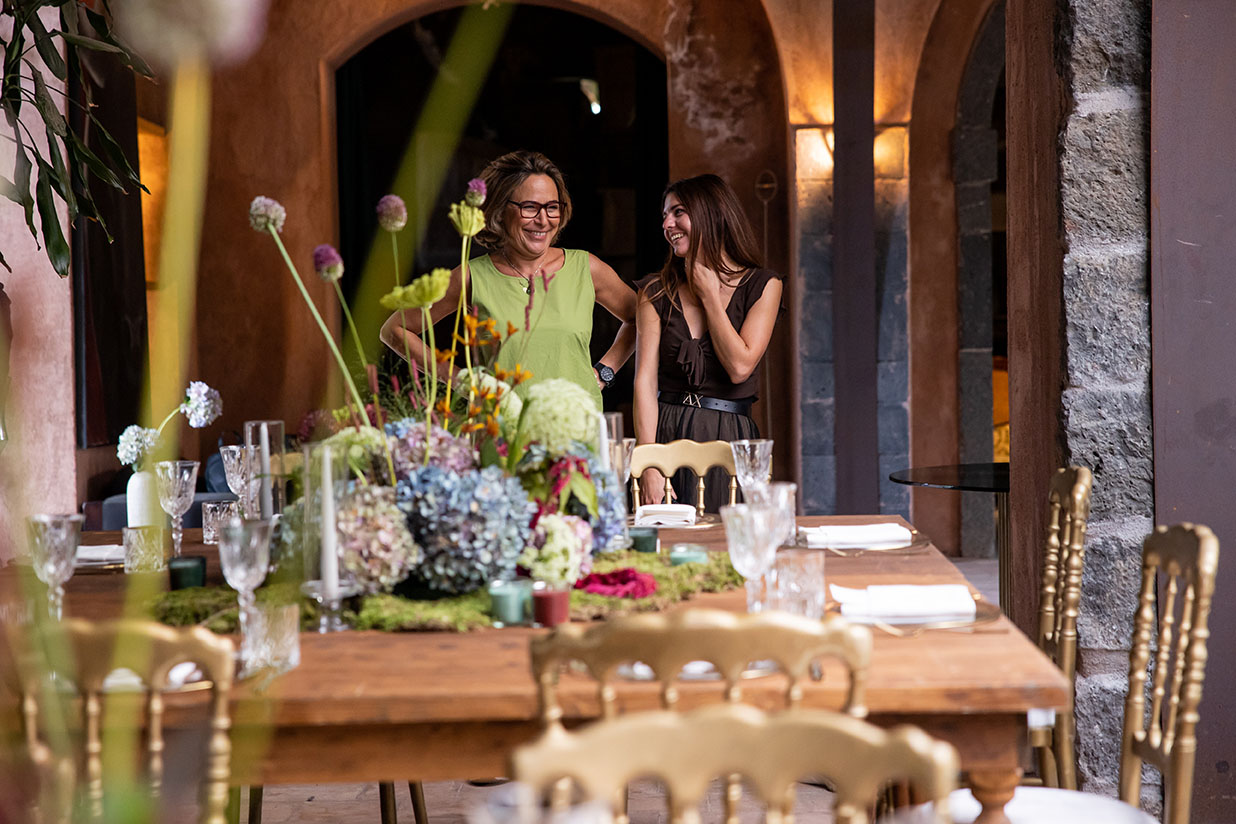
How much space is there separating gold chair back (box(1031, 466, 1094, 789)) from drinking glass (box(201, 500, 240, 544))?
4.80ft

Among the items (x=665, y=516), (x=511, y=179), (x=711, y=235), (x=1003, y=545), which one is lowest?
(x=1003, y=545)

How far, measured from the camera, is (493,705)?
50.9 inches

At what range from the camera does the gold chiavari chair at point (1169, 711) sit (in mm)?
1522

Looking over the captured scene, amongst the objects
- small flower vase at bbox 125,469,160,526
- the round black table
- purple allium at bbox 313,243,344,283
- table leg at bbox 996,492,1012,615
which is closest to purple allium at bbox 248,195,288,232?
purple allium at bbox 313,243,344,283

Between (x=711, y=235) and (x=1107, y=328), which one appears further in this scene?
(x=711, y=235)

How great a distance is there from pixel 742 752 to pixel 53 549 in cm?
125

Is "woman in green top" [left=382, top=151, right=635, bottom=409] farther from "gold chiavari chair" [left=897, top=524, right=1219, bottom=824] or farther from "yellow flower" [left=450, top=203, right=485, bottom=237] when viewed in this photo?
"gold chiavari chair" [left=897, top=524, right=1219, bottom=824]

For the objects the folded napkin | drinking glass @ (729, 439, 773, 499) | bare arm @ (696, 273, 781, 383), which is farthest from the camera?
bare arm @ (696, 273, 781, 383)

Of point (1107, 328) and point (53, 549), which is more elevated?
point (1107, 328)

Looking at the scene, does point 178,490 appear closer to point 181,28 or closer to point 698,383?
point 698,383

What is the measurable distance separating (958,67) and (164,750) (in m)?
5.68

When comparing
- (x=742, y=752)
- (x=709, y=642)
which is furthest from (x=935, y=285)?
(x=742, y=752)

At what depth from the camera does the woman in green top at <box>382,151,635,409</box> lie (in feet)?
9.52

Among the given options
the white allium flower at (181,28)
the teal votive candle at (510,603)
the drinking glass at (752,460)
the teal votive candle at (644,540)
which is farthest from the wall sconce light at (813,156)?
the white allium flower at (181,28)
